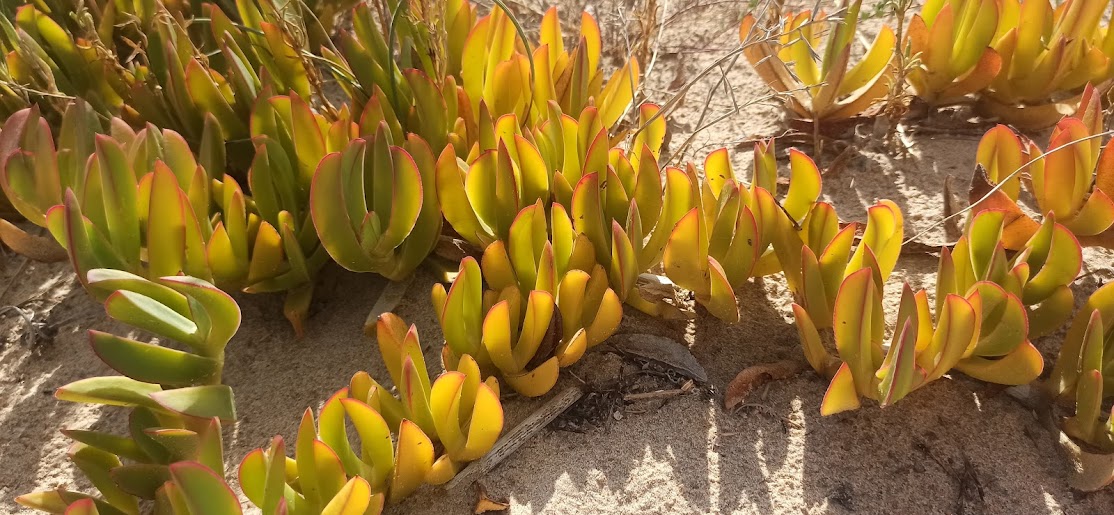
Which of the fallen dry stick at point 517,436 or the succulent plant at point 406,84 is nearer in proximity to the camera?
the fallen dry stick at point 517,436

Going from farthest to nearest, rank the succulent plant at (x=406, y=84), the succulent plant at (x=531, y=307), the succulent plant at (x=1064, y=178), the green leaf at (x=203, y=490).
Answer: the succulent plant at (x=406, y=84) → the succulent plant at (x=1064, y=178) → the succulent plant at (x=531, y=307) → the green leaf at (x=203, y=490)

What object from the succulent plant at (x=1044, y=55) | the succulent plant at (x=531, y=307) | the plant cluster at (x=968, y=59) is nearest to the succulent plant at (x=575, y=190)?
the succulent plant at (x=531, y=307)

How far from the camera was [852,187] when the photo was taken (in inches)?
61.8

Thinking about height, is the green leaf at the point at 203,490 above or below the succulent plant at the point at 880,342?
above

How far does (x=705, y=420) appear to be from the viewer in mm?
1186

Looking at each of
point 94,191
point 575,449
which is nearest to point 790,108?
point 575,449

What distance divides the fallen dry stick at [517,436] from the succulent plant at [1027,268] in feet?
1.88

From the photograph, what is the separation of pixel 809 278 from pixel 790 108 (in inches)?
28.0

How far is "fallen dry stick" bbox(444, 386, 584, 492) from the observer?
1143mm

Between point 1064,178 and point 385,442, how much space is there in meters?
1.11

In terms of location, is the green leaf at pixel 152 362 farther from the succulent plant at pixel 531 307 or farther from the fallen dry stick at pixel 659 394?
the fallen dry stick at pixel 659 394

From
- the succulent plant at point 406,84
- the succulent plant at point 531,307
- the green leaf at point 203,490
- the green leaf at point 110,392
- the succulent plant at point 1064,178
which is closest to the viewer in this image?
the green leaf at point 203,490

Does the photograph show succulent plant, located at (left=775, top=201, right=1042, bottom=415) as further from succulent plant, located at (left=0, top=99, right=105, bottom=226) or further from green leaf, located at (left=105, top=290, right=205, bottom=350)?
succulent plant, located at (left=0, top=99, right=105, bottom=226)

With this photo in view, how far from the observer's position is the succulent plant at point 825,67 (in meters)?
1.50
